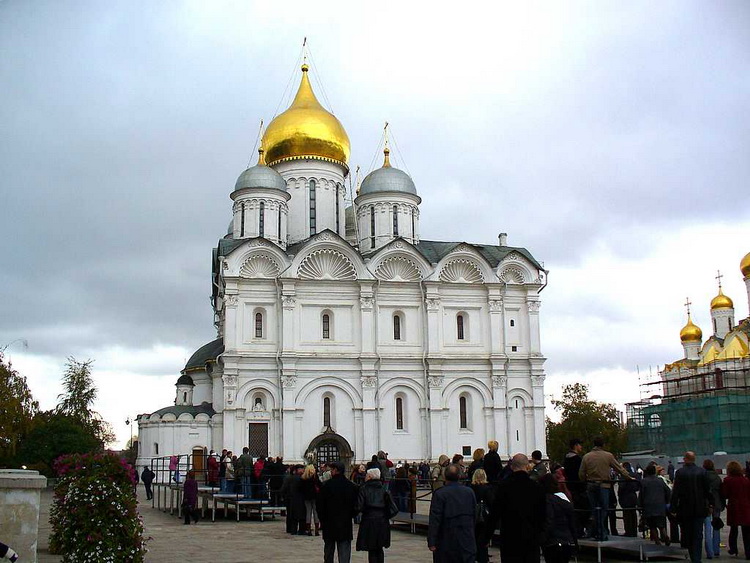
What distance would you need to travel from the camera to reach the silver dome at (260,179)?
44844 mm

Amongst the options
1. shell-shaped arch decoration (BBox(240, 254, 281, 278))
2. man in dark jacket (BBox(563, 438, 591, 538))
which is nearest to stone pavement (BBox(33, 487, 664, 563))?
man in dark jacket (BBox(563, 438, 591, 538))

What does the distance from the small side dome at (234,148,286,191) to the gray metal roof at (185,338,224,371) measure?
8.02 metres

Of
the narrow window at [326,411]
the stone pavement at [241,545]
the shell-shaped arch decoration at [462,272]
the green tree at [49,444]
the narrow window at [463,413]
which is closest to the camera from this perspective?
the stone pavement at [241,545]

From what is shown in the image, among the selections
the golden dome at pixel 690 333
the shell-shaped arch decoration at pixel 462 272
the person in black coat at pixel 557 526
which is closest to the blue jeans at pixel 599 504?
the person in black coat at pixel 557 526

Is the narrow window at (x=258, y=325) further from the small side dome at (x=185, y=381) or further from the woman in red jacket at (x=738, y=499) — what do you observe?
the woman in red jacket at (x=738, y=499)

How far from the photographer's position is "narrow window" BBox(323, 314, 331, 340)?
42375 mm

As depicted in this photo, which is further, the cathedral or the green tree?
the green tree

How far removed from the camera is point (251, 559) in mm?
13977

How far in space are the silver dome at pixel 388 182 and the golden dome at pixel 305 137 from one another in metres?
3.10

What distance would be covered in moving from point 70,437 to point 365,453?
13.8 meters

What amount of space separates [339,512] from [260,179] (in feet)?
113

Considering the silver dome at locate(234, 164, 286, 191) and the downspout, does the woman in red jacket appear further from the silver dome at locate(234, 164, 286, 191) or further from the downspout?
the silver dome at locate(234, 164, 286, 191)

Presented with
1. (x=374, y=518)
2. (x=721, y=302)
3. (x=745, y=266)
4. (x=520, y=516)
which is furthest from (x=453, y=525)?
(x=721, y=302)

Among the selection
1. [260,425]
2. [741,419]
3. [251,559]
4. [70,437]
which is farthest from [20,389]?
[741,419]
